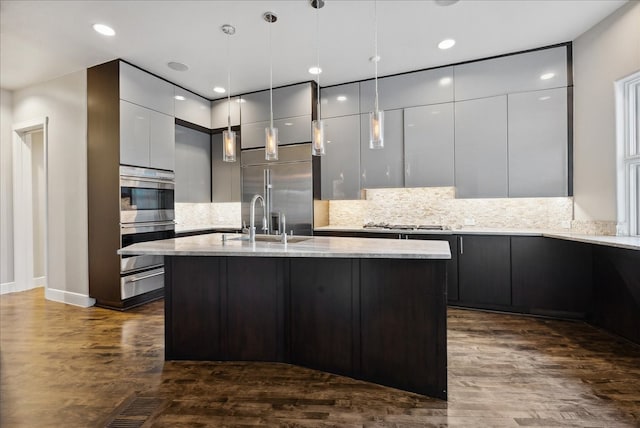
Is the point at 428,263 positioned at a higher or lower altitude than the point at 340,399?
higher

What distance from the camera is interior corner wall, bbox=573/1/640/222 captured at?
3131 mm

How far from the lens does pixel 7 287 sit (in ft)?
16.6

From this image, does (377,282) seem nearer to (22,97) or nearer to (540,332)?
(540,332)

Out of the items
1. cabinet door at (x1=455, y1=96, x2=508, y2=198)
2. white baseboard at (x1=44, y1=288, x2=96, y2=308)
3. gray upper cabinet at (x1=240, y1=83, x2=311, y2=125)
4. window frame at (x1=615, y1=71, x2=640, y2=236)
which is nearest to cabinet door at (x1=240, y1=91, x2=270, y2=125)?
gray upper cabinet at (x1=240, y1=83, x2=311, y2=125)

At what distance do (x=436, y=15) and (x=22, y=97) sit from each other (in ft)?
19.6

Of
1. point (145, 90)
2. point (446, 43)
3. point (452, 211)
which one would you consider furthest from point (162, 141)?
point (452, 211)

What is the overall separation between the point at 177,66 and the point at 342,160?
2560 millimetres

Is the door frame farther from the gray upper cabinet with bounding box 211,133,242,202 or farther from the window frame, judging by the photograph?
the window frame

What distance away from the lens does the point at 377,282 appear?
2.34 m

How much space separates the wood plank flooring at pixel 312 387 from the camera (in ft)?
6.44

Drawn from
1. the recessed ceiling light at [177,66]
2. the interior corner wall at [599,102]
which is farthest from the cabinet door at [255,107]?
the interior corner wall at [599,102]

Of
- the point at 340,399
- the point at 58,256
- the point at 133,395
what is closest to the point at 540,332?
the point at 340,399

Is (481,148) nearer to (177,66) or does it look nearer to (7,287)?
(177,66)

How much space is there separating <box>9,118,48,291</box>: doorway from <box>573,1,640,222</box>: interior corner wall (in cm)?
712
